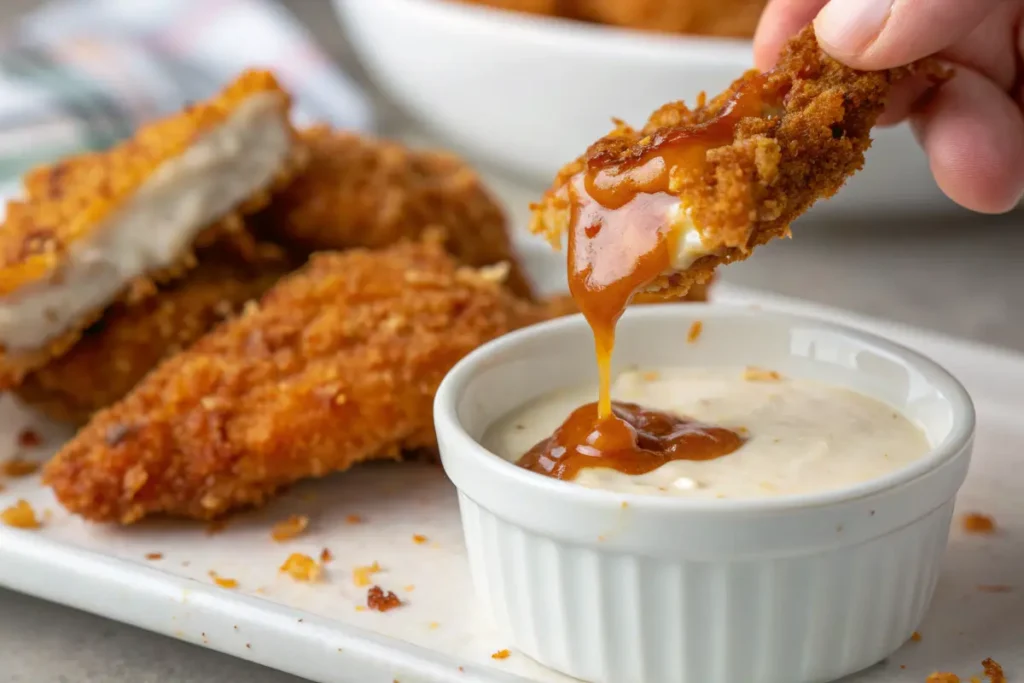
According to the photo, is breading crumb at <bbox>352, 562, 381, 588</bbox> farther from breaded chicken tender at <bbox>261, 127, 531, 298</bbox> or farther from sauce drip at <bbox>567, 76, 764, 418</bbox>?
breaded chicken tender at <bbox>261, 127, 531, 298</bbox>

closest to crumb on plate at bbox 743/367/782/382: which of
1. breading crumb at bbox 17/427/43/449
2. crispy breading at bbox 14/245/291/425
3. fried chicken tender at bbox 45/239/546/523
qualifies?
fried chicken tender at bbox 45/239/546/523

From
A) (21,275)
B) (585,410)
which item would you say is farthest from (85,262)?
(585,410)

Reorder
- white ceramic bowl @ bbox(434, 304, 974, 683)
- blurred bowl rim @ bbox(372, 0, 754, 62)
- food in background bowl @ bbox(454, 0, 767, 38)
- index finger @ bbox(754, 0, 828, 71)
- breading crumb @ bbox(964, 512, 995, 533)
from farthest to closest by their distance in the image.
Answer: food in background bowl @ bbox(454, 0, 767, 38), blurred bowl rim @ bbox(372, 0, 754, 62), index finger @ bbox(754, 0, 828, 71), breading crumb @ bbox(964, 512, 995, 533), white ceramic bowl @ bbox(434, 304, 974, 683)

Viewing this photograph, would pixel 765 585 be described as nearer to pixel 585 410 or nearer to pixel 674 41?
pixel 585 410

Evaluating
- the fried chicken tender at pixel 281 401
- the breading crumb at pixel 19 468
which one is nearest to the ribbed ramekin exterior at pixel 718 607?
the fried chicken tender at pixel 281 401

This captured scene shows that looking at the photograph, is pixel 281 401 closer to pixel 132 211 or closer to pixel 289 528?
pixel 289 528

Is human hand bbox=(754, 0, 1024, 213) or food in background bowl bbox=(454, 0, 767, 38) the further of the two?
food in background bowl bbox=(454, 0, 767, 38)
